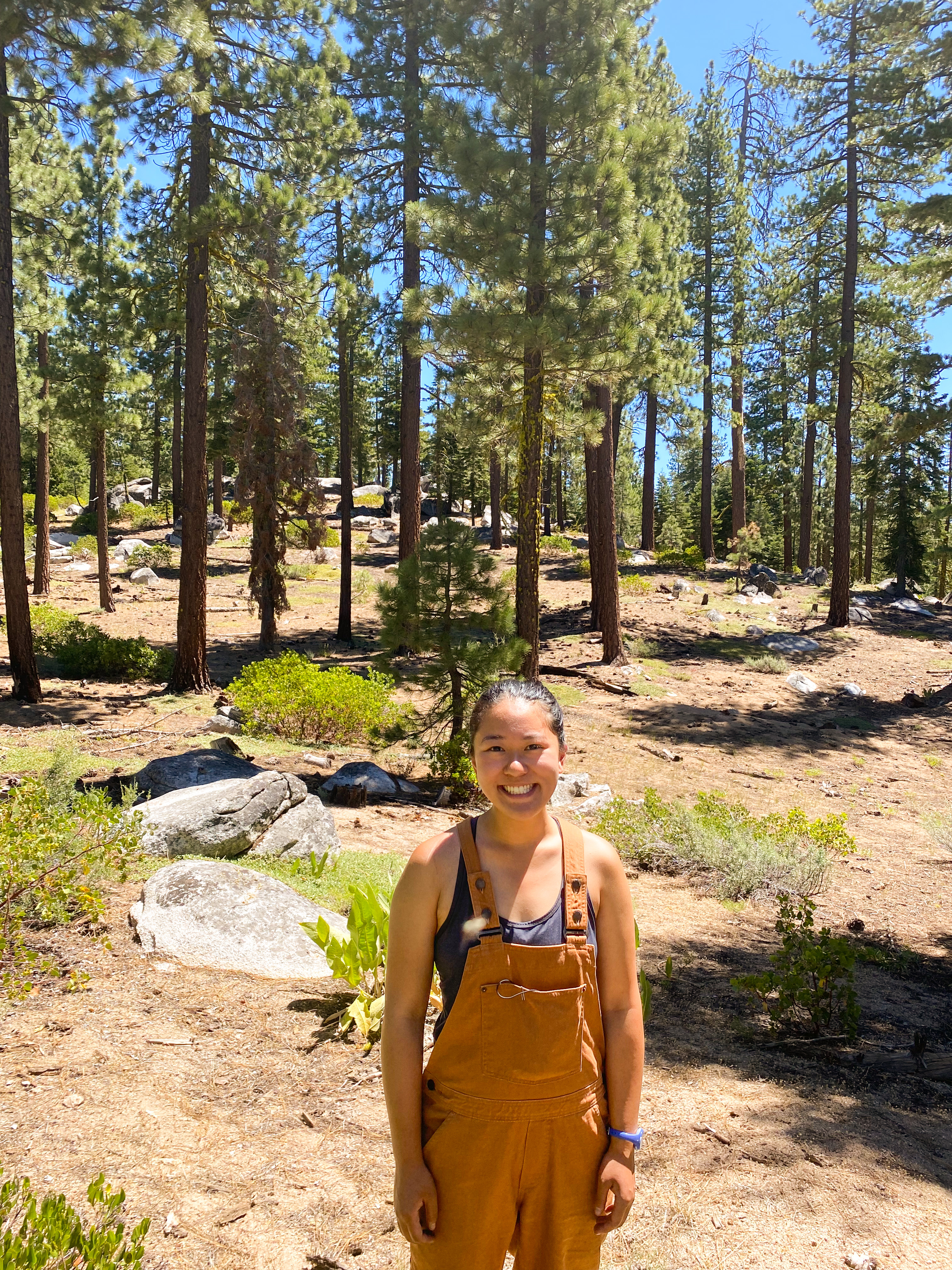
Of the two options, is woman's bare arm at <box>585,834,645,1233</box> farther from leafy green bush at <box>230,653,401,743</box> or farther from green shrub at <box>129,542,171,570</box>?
green shrub at <box>129,542,171,570</box>

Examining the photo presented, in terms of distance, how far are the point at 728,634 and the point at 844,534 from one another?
3.46 metres

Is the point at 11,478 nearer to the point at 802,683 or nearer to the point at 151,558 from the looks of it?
the point at 802,683

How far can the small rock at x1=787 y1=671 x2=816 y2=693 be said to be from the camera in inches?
621

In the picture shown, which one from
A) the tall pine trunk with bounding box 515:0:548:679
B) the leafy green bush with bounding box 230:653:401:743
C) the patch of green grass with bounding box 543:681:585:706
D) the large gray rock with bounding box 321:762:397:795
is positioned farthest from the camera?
the patch of green grass with bounding box 543:681:585:706

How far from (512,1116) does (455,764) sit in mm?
7238

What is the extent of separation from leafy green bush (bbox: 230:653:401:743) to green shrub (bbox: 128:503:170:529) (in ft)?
86.5

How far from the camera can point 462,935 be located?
190cm

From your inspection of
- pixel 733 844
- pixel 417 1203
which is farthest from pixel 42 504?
pixel 417 1203

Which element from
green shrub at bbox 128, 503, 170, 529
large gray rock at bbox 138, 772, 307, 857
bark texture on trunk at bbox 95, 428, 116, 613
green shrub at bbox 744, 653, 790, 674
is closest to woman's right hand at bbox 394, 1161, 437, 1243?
large gray rock at bbox 138, 772, 307, 857

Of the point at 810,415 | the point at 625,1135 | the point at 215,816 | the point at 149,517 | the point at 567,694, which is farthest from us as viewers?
Answer: the point at 149,517

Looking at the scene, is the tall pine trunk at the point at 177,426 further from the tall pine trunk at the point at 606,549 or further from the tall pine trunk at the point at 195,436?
the tall pine trunk at the point at 606,549

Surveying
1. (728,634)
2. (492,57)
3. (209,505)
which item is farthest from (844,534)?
(209,505)

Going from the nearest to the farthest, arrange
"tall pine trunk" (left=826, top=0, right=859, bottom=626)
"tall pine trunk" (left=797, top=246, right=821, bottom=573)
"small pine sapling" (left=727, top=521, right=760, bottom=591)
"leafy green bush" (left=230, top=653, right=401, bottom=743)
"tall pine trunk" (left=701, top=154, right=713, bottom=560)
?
"leafy green bush" (left=230, top=653, right=401, bottom=743) → "tall pine trunk" (left=826, top=0, right=859, bottom=626) → "tall pine trunk" (left=797, top=246, right=821, bottom=573) → "small pine sapling" (left=727, top=521, right=760, bottom=591) → "tall pine trunk" (left=701, top=154, right=713, bottom=560)

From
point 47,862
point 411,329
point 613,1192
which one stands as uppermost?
point 411,329
